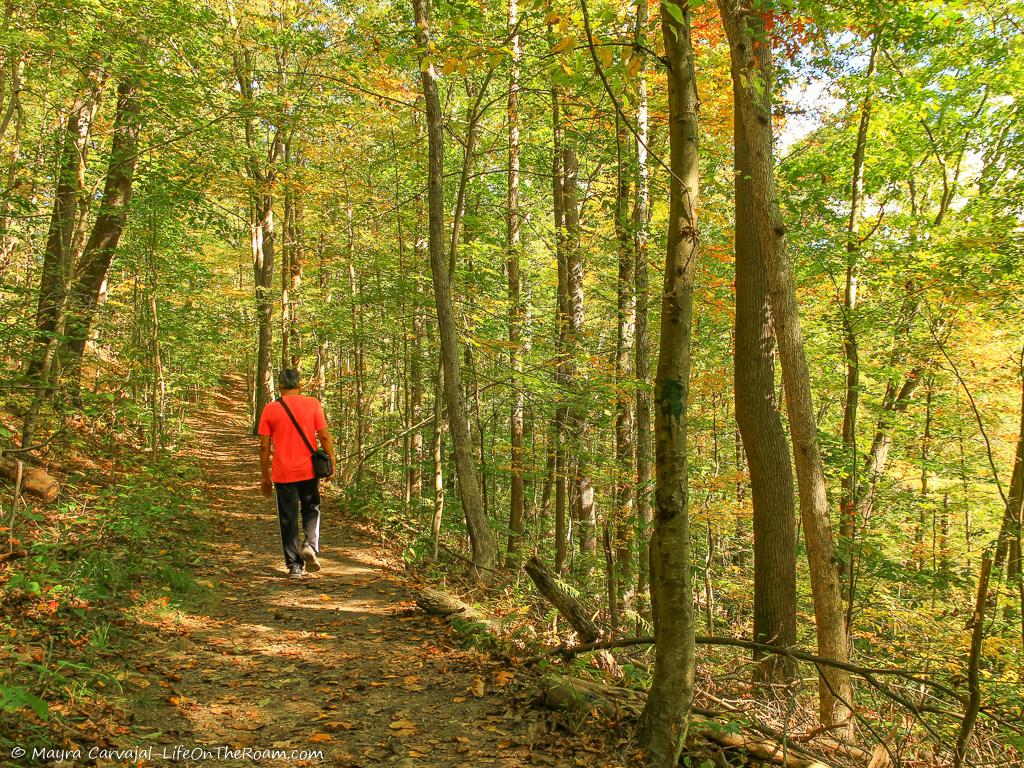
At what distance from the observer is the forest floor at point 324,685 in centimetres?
313

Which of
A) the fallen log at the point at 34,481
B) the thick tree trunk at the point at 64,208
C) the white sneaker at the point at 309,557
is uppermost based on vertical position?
the thick tree trunk at the point at 64,208

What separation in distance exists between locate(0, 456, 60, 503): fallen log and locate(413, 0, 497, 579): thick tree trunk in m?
4.92

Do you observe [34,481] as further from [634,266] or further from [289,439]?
[634,266]

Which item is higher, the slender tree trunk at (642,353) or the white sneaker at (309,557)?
the slender tree trunk at (642,353)

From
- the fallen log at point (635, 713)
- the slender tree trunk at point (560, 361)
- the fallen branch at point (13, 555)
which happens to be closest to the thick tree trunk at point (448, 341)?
the slender tree trunk at point (560, 361)

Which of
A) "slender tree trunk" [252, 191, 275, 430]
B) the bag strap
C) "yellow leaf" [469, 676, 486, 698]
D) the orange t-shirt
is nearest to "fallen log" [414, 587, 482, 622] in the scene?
"yellow leaf" [469, 676, 486, 698]

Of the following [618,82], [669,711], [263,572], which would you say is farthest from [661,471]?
[263,572]

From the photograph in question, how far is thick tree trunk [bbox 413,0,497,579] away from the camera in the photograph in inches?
257

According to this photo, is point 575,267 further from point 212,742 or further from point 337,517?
point 212,742

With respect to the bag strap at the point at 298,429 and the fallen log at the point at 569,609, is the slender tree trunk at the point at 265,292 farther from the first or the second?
the fallen log at the point at 569,609

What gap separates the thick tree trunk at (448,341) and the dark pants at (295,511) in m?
1.68

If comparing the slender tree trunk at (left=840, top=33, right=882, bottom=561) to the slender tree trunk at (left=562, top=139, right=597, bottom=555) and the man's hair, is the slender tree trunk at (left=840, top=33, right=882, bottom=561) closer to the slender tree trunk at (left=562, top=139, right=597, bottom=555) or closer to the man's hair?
the slender tree trunk at (left=562, top=139, right=597, bottom=555)

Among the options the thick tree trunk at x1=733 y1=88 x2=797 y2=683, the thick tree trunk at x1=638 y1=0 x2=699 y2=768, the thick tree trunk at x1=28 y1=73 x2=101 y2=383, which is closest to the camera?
the thick tree trunk at x1=638 y1=0 x2=699 y2=768

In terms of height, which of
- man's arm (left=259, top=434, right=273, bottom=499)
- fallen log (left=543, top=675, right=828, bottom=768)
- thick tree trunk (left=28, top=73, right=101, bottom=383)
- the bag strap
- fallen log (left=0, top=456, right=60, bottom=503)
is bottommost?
fallen log (left=543, top=675, right=828, bottom=768)
